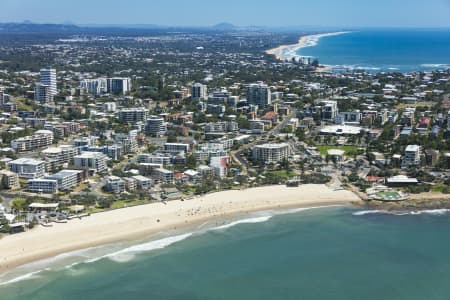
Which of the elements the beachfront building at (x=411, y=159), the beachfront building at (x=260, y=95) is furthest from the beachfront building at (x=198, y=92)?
the beachfront building at (x=411, y=159)

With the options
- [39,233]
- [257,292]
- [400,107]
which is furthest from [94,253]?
[400,107]

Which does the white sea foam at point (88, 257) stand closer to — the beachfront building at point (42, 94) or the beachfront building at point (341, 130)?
the beachfront building at point (341, 130)

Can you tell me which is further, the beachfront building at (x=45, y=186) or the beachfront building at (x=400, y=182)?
the beachfront building at (x=400, y=182)

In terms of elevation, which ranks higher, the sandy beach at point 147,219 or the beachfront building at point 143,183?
the beachfront building at point 143,183

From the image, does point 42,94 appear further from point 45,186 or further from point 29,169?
point 45,186

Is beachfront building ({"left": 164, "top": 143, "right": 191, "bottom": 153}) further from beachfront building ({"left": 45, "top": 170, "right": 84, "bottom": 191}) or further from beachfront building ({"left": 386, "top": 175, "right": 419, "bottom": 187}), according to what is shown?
beachfront building ({"left": 386, "top": 175, "right": 419, "bottom": 187})

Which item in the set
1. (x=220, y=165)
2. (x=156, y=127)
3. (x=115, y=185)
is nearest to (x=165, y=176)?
(x=115, y=185)
